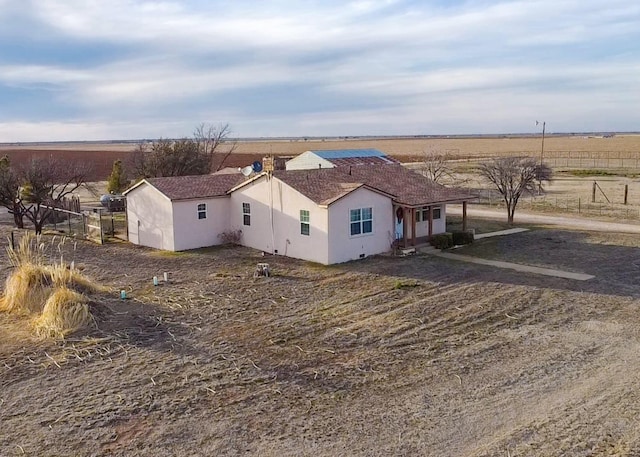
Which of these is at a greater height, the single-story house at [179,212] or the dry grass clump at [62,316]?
the single-story house at [179,212]

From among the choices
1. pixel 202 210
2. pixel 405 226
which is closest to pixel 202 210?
pixel 202 210

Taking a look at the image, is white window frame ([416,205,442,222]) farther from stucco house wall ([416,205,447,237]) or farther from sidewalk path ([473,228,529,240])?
sidewalk path ([473,228,529,240])

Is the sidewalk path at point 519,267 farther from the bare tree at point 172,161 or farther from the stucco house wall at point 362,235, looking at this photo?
the bare tree at point 172,161

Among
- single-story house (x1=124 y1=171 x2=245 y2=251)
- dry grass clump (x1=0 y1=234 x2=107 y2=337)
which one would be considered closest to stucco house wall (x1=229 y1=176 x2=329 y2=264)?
single-story house (x1=124 y1=171 x2=245 y2=251)

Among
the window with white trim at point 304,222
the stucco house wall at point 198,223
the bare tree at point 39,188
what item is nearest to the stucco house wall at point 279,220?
the window with white trim at point 304,222

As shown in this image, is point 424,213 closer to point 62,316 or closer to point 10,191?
point 62,316

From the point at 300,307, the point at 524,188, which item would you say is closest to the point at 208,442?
the point at 300,307
